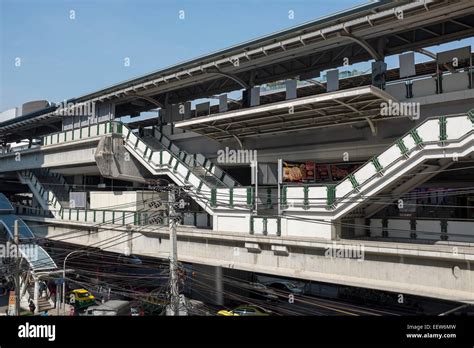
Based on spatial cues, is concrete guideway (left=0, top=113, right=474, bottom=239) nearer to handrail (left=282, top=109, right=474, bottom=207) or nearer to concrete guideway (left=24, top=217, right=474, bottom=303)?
handrail (left=282, top=109, right=474, bottom=207)

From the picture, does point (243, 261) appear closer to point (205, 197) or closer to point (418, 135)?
point (205, 197)

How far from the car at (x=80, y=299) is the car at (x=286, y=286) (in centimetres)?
1368

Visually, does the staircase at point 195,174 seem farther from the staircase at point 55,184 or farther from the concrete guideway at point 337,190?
Result: the staircase at point 55,184

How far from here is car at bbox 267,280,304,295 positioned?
2906 cm

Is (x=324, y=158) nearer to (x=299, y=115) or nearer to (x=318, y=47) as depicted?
(x=299, y=115)

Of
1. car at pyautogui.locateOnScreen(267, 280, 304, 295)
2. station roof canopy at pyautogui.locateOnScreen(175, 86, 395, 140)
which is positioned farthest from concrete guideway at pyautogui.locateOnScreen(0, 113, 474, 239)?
car at pyautogui.locateOnScreen(267, 280, 304, 295)

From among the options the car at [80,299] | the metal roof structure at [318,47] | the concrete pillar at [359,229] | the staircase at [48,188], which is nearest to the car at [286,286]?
the car at [80,299]

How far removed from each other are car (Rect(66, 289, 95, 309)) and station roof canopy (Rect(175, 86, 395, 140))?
15.2 m

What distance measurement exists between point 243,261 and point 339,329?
13064 millimetres

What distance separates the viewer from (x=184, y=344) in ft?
11.1

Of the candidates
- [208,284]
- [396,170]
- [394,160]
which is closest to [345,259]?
[396,170]

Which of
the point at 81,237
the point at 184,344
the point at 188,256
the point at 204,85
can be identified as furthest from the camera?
the point at 204,85

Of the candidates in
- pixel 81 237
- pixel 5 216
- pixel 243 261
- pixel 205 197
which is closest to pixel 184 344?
pixel 243 261

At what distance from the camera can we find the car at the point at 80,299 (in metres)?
25.6
